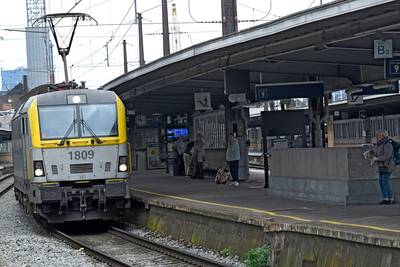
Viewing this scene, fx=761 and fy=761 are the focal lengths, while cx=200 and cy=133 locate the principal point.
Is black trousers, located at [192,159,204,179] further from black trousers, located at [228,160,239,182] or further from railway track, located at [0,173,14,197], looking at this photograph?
railway track, located at [0,173,14,197]

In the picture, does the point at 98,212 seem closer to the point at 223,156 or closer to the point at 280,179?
the point at 280,179

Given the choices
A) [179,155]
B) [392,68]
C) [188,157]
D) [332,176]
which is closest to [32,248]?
[332,176]

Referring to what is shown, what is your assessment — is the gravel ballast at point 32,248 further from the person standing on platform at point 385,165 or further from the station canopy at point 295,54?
the station canopy at point 295,54

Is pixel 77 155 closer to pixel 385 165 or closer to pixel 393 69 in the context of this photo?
pixel 385 165

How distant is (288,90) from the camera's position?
20109mm

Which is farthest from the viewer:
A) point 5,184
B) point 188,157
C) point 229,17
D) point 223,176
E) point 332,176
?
point 5,184

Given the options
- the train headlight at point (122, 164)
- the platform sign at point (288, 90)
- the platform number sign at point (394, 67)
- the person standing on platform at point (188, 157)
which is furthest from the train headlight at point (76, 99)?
the person standing on platform at point (188, 157)

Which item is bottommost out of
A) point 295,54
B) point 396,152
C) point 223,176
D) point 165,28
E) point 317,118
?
point 223,176

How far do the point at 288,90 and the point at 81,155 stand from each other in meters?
5.97

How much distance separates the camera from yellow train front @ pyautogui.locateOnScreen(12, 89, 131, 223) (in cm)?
1712

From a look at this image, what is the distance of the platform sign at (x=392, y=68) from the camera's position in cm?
1622

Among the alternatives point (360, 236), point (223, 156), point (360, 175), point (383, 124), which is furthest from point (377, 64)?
point (383, 124)

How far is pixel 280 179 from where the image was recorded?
17500 millimetres

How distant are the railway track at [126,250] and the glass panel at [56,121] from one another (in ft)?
7.70
